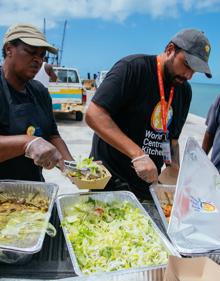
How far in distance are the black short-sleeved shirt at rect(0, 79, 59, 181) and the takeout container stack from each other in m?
0.79

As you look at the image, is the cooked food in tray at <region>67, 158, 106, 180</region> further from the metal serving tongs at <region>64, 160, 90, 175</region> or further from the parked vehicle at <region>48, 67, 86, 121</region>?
the parked vehicle at <region>48, 67, 86, 121</region>

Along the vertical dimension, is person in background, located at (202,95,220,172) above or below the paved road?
above

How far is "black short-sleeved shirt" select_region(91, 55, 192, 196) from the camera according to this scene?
2.28m

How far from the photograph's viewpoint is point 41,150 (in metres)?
1.75

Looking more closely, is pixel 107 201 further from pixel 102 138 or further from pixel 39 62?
pixel 39 62

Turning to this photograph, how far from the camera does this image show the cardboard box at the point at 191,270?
1.18m

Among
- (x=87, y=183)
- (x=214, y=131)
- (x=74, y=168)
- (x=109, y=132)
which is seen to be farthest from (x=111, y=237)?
(x=214, y=131)

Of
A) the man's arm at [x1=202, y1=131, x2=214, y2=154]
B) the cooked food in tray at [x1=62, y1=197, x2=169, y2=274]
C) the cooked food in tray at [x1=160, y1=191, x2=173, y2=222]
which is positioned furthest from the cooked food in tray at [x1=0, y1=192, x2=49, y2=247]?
the man's arm at [x1=202, y1=131, x2=214, y2=154]

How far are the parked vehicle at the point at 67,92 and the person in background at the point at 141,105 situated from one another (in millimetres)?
9051

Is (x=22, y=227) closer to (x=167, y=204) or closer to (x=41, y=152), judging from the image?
(x=41, y=152)

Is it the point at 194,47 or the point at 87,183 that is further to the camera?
the point at 194,47

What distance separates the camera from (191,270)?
1216 mm

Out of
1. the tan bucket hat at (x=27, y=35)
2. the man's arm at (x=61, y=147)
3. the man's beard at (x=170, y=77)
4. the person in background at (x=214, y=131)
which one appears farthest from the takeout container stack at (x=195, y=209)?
the person in background at (x=214, y=131)

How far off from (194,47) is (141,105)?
482mm
